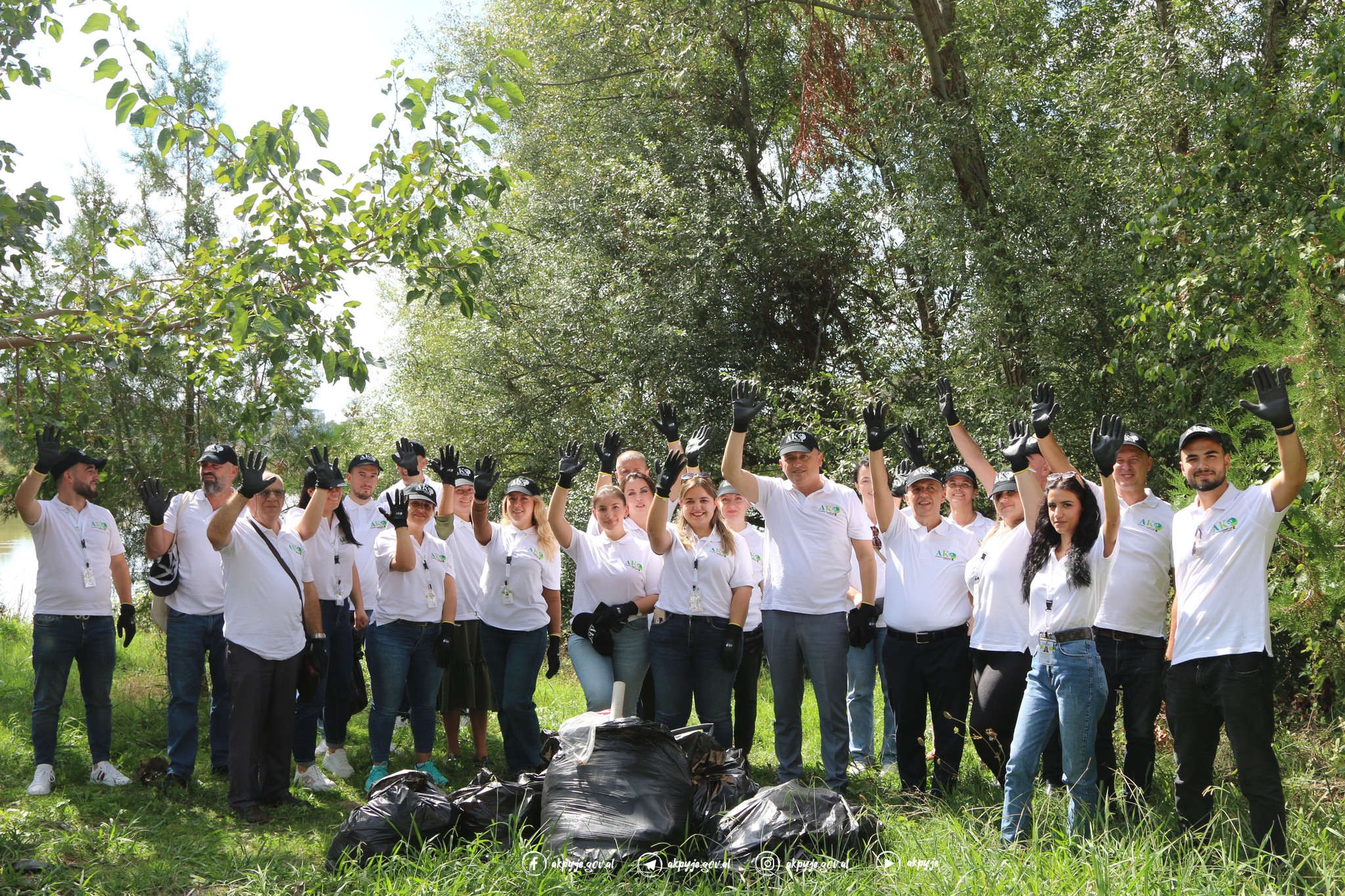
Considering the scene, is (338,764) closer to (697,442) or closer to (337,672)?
(337,672)

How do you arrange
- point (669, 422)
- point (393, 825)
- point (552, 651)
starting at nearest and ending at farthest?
1. point (393, 825)
2. point (669, 422)
3. point (552, 651)

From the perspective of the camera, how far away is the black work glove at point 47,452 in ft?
19.3

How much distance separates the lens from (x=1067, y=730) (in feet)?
14.4

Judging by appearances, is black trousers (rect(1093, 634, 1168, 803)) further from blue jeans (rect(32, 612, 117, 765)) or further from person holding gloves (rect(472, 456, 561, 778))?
blue jeans (rect(32, 612, 117, 765))

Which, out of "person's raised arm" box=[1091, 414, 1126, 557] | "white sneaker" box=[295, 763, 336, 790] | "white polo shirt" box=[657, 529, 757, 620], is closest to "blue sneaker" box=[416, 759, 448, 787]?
"white sneaker" box=[295, 763, 336, 790]

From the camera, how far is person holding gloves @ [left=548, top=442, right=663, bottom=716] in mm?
6004

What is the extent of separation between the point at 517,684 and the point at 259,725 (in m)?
1.46

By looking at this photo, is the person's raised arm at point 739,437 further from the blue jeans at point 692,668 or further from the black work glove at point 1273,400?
the black work glove at point 1273,400

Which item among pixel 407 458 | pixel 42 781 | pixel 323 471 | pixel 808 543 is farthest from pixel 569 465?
pixel 42 781

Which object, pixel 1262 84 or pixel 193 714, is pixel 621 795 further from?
pixel 1262 84

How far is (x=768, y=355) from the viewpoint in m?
13.6

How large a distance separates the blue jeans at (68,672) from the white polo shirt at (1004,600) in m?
4.86

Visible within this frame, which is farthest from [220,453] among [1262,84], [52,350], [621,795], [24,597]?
[24,597]

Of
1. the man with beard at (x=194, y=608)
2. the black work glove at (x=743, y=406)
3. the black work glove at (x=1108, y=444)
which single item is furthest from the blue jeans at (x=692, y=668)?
the man with beard at (x=194, y=608)
